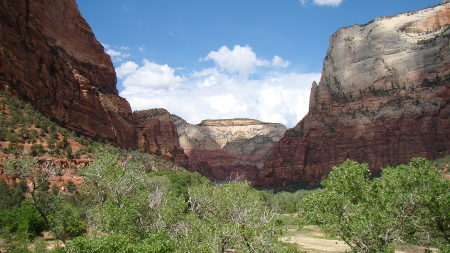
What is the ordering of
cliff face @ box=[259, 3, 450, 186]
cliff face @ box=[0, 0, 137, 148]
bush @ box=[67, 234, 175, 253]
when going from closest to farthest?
bush @ box=[67, 234, 175, 253] → cliff face @ box=[0, 0, 137, 148] → cliff face @ box=[259, 3, 450, 186]

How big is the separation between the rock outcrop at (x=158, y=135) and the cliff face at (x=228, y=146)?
24203 mm

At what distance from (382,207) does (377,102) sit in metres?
99.2

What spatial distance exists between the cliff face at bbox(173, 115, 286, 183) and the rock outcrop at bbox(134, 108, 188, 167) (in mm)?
24203

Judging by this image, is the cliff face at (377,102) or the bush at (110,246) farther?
the cliff face at (377,102)

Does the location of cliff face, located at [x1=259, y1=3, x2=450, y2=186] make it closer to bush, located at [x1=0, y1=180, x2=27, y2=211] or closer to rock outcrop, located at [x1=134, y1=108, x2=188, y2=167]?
rock outcrop, located at [x1=134, y1=108, x2=188, y2=167]

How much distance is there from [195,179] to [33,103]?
26.1 m

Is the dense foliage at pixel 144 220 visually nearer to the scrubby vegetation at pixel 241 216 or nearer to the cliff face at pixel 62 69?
the scrubby vegetation at pixel 241 216

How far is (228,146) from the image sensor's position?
551 ft

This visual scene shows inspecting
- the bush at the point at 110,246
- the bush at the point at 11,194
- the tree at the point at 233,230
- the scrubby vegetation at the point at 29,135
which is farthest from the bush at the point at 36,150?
the bush at the point at 110,246

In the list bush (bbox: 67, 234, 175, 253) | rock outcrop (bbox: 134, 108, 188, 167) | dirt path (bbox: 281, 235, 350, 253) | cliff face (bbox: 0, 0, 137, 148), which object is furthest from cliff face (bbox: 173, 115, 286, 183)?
bush (bbox: 67, 234, 175, 253)

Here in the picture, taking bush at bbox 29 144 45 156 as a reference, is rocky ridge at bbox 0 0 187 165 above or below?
above

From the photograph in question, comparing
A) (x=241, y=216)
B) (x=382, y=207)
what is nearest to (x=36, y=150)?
(x=241, y=216)

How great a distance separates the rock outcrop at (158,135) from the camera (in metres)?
86.6

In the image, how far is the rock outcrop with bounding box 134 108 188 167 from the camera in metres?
86.6
